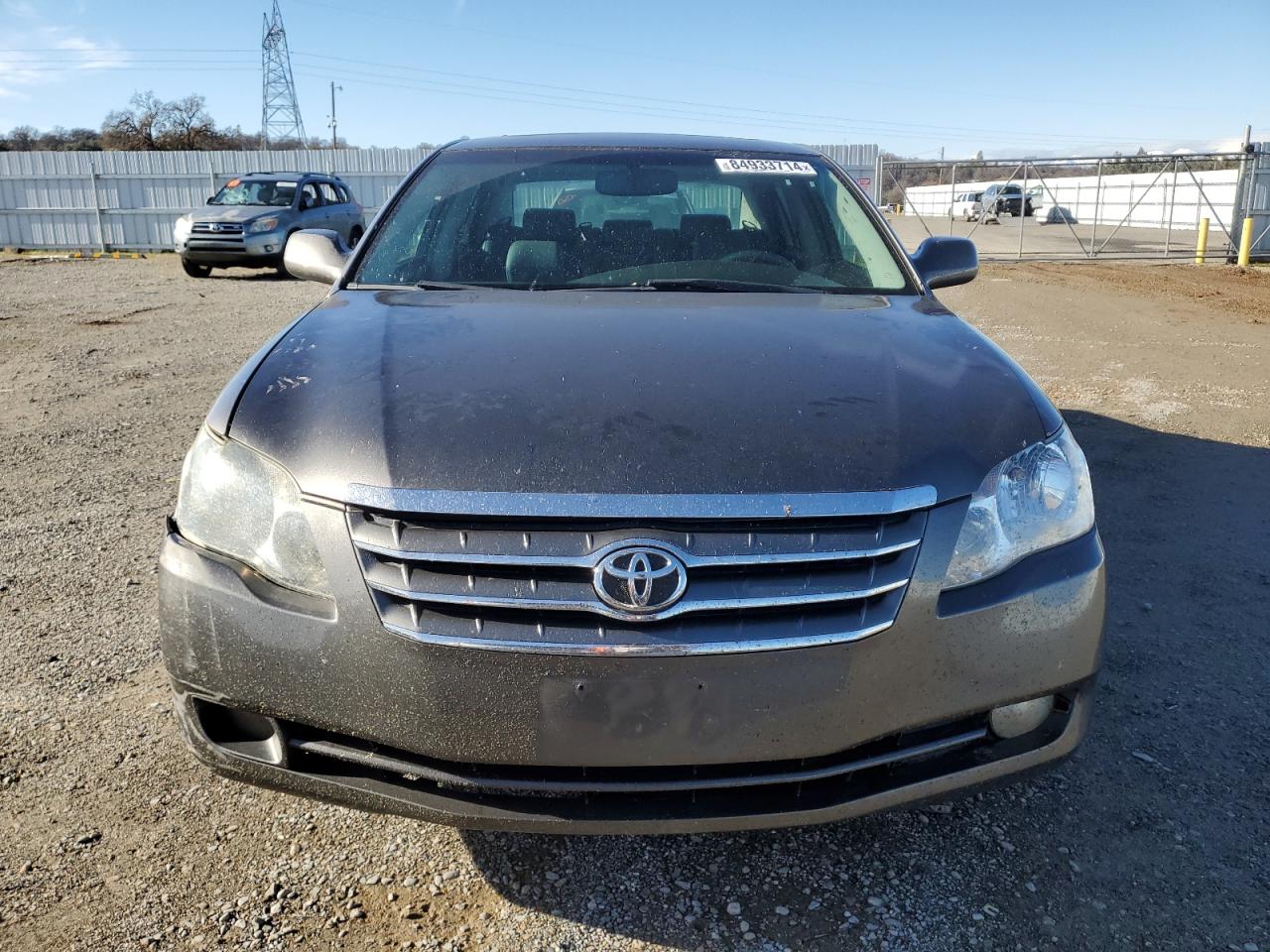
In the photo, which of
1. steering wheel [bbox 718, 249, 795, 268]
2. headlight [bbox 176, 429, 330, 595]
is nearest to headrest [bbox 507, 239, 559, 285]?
steering wheel [bbox 718, 249, 795, 268]

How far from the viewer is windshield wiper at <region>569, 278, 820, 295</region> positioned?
9.48ft

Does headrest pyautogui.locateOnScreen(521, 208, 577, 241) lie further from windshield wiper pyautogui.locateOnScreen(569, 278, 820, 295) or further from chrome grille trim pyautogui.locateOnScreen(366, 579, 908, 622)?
chrome grille trim pyautogui.locateOnScreen(366, 579, 908, 622)

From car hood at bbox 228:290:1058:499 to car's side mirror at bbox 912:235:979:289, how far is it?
76cm

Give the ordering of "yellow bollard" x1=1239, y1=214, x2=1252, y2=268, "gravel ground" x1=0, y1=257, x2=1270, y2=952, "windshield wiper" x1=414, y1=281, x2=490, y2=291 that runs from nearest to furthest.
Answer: "gravel ground" x1=0, y1=257, x2=1270, y2=952 → "windshield wiper" x1=414, y1=281, x2=490, y2=291 → "yellow bollard" x1=1239, y1=214, x2=1252, y2=268

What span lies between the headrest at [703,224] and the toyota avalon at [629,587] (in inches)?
41.6

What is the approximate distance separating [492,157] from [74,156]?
2611 centimetres

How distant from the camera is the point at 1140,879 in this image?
2.13m

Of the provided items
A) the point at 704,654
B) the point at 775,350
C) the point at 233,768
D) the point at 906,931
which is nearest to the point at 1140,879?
the point at 906,931

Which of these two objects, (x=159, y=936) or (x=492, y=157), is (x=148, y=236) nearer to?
(x=492, y=157)

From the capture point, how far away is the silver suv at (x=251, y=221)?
54.0ft

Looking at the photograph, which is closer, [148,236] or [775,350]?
[775,350]

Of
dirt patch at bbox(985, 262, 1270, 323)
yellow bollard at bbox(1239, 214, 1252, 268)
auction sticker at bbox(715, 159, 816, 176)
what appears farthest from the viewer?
yellow bollard at bbox(1239, 214, 1252, 268)

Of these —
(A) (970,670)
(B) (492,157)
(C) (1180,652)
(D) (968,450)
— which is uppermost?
(B) (492,157)

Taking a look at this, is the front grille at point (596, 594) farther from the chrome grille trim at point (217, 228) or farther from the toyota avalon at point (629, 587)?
the chrome grille trim at point (217, 228)
